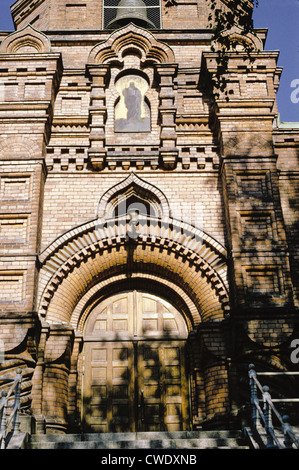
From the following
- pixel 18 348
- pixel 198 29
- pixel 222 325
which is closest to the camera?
pixel 18 348

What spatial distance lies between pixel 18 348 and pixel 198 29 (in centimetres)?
790

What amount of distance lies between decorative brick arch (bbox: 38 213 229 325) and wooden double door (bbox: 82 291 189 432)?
472 mm

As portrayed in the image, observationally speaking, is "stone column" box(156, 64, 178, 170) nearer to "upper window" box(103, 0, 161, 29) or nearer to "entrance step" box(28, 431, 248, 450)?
"upper window" box(103, 0, 161, 29)

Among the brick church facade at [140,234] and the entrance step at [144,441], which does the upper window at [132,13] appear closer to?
the brick church facade at [140,234]

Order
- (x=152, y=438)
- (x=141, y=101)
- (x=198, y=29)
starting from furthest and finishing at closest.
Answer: (x=198, y=29), (x=141, y=101), (x=152, y=438)

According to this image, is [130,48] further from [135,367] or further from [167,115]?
[135,367]

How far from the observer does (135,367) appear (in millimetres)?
9773

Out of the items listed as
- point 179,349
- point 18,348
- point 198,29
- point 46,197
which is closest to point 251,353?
point 179,349

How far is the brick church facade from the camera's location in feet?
30.0

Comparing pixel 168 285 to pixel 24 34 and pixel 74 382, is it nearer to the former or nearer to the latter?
pixel 74 382

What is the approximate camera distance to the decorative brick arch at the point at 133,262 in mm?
9688

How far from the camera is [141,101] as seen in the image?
1170 centimetres

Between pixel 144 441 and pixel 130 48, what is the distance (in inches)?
314

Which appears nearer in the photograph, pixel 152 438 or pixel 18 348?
pixel 152 438
